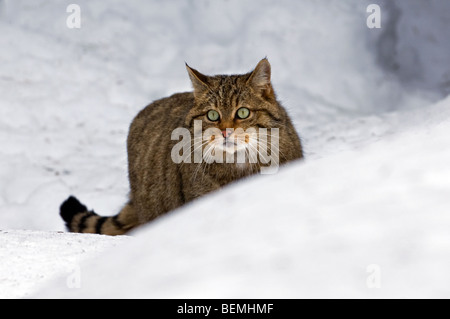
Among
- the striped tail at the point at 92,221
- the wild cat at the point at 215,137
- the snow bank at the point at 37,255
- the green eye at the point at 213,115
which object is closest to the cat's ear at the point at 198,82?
the wild cat at the point at 215,137

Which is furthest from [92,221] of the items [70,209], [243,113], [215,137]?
[243,113]

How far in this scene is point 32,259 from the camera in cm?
243

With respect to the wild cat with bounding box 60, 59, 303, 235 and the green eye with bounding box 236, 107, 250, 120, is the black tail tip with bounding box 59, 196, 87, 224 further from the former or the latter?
the green eye with bounding box 236, 107, 250, 120

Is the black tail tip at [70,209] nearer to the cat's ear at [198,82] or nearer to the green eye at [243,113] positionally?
the cat's ear at [198,82]

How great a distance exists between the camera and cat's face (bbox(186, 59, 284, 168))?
291cm

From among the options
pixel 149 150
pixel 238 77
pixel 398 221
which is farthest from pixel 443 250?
pixel 149 150

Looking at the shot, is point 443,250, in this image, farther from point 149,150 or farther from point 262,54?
point 262,54

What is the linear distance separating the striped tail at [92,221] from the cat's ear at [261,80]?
1041mm

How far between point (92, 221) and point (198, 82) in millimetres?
958

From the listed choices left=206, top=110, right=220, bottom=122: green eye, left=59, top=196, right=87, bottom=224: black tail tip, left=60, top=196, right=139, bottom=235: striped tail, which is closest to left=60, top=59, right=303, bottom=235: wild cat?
left=206, top=110, right=220, bottom=122: green eye

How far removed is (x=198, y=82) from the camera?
3051mm

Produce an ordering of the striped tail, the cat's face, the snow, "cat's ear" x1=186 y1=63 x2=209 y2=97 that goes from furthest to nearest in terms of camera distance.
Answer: the striped tail → "cat's ear" x1=186 y1=63 x2=209 y2=97 → the cat's face → the snow

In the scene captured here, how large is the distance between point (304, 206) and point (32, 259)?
1.16m

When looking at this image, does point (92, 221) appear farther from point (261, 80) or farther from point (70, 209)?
point (261, 80)
